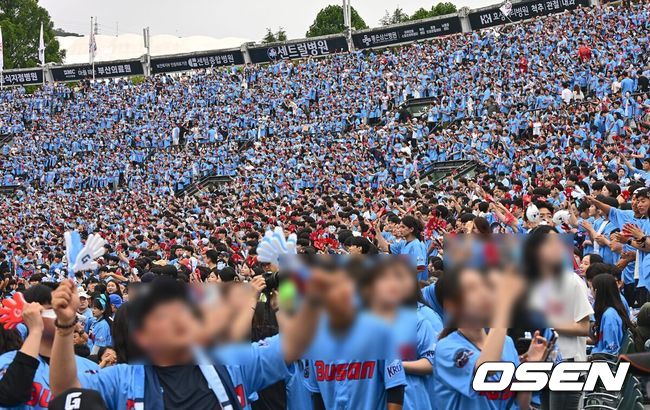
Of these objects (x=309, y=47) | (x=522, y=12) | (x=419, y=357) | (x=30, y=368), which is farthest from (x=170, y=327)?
(x=309, y=47)

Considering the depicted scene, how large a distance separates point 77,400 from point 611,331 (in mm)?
4511

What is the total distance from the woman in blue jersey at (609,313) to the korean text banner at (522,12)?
32760mm

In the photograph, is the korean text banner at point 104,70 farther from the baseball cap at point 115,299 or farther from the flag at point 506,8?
the baseball cap at point 115,299

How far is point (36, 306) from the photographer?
145 inches

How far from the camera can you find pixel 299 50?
1810 inches

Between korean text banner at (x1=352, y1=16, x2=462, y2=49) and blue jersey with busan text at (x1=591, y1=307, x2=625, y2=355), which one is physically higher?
korean text banner at (x1=352, y1=16, x2=462, y2=49)

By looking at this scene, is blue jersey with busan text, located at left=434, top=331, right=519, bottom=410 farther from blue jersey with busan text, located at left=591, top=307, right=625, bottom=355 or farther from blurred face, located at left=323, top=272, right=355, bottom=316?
blue jersey with busan text, located at left=591, top=307, right=625, bottom=355

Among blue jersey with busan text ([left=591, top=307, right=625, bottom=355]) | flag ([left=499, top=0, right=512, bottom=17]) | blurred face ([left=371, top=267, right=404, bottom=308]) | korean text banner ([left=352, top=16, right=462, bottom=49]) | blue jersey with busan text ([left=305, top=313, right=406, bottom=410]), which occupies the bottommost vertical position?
blue jersey with busan text ([left=591, top=307, right=625, bottom=355])

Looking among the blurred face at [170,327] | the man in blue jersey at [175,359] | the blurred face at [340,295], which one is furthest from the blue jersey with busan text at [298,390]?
the blurred face at [340,295]

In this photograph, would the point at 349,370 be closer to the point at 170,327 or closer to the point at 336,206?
the point at 170,327

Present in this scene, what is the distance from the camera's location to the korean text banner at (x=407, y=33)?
137ft

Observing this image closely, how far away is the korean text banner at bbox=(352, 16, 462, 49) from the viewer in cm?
4184

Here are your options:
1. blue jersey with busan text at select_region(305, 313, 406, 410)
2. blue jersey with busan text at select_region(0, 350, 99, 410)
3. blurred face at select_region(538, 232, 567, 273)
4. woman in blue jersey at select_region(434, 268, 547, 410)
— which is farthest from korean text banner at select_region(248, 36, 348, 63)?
blurred face at select_region(538, 232, 567, 273)

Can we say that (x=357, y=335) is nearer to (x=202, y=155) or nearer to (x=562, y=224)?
(x=562, y=224)
